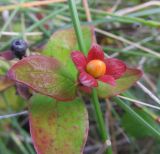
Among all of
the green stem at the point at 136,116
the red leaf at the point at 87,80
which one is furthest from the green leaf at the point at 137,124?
the red leaf at the point at 87,80

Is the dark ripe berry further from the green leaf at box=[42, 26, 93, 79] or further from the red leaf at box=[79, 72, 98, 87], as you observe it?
the red leaf at box=[79, 72, 98, 87]

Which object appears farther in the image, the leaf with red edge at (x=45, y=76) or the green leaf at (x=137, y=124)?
the green leaf at (x=137, y=124)

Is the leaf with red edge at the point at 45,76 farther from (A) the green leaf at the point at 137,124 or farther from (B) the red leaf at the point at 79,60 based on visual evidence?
(A) the green leaf at the point at 137,124

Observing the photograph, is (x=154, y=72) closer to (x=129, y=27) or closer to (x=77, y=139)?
(x=129, y=27)

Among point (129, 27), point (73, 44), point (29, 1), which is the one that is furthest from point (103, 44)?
point (73, 44)

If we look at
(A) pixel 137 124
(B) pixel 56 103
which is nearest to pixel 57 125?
(B) pixel 56 103

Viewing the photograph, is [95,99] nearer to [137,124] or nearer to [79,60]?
[79,60]

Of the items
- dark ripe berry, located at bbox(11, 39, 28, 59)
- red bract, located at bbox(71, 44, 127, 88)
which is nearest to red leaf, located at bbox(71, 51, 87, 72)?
red bract, located at bbox(71, 44, 127, 88)
